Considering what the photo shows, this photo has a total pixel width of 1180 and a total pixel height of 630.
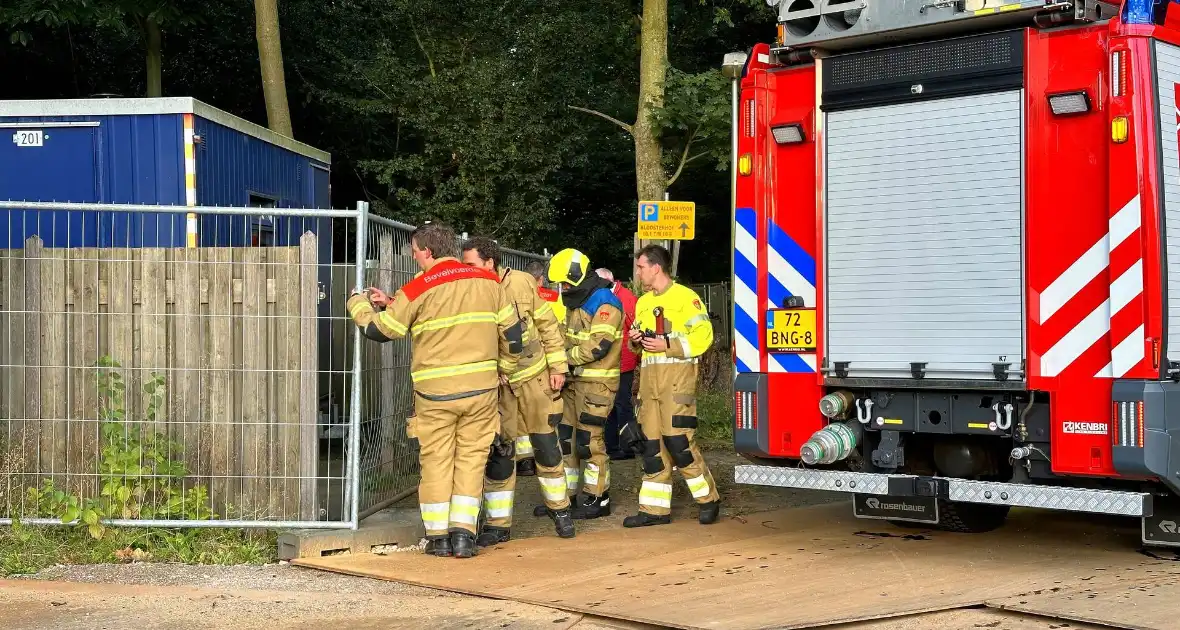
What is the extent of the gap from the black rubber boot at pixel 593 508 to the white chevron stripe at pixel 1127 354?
3640mm

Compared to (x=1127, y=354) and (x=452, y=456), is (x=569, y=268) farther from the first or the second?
(x=1127, y=354)

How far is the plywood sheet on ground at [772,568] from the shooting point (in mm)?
6137

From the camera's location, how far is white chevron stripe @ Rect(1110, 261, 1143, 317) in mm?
6324

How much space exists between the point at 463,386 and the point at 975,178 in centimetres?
283

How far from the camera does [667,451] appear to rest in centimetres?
850

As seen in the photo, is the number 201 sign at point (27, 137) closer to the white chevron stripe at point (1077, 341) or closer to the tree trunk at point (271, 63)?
the tree trunk at point (271, 63)

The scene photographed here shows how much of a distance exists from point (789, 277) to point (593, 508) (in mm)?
2371

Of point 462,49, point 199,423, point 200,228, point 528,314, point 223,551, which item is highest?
point 462,49

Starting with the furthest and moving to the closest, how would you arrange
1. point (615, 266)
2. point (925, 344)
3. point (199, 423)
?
1. point (615, 266)
2. point (199, 423)
3. point (925, 344)

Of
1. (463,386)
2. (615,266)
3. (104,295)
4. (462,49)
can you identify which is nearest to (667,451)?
(463,386)

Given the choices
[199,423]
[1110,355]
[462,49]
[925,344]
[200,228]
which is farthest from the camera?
[462,49]

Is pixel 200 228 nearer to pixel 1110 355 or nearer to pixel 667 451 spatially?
pixel 667 451

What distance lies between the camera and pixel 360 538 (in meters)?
7.40

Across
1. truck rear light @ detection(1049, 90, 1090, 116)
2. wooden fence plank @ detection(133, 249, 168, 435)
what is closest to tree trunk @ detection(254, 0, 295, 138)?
wooden fence plank @ detection(133, 249, 168, 435)
